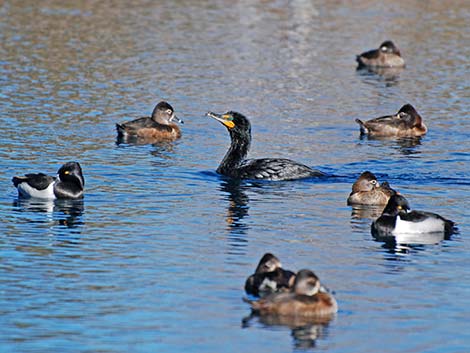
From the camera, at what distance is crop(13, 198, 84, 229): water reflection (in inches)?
685

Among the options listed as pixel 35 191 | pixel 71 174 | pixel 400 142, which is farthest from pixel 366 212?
pixel 400 142

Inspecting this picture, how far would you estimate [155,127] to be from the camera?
25750 millimetres

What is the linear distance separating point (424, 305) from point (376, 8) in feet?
129

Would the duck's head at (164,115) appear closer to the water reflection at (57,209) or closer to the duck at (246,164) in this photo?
the duck at (246,164)

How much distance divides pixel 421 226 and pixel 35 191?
6069 millimetres

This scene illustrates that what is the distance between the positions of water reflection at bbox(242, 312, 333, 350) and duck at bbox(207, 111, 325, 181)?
8276 millimetres

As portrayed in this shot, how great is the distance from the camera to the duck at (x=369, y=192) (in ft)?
62.9

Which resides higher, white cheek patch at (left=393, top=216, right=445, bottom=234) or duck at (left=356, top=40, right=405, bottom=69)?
duck at (left=356, top=40, right=405, bottom=69)

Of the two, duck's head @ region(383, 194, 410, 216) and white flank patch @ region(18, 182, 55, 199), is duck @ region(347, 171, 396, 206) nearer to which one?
duck's head @ region(383, 194, 410, 216)

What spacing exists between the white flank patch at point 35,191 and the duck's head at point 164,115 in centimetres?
721

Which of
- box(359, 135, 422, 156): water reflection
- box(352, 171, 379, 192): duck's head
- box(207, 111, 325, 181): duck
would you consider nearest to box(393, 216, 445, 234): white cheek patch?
box(352, 171, 379, 192): duck's head

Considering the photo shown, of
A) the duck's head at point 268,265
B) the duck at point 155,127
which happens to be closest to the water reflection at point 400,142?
the duck at point 155,127

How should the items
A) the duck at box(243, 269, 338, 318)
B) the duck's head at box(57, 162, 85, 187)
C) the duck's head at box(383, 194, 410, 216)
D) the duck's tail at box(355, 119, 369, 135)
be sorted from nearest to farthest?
1. the duck at box(243, 269, 338, 318)
2. the duck's head at box(383, 194, 410, 216)
3. the duck's head at box(57, 162, 85, 187)
4. the duck's tail at box(355, 119, 369, 135)

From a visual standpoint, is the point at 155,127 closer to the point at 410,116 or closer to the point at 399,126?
the point at 399,126
